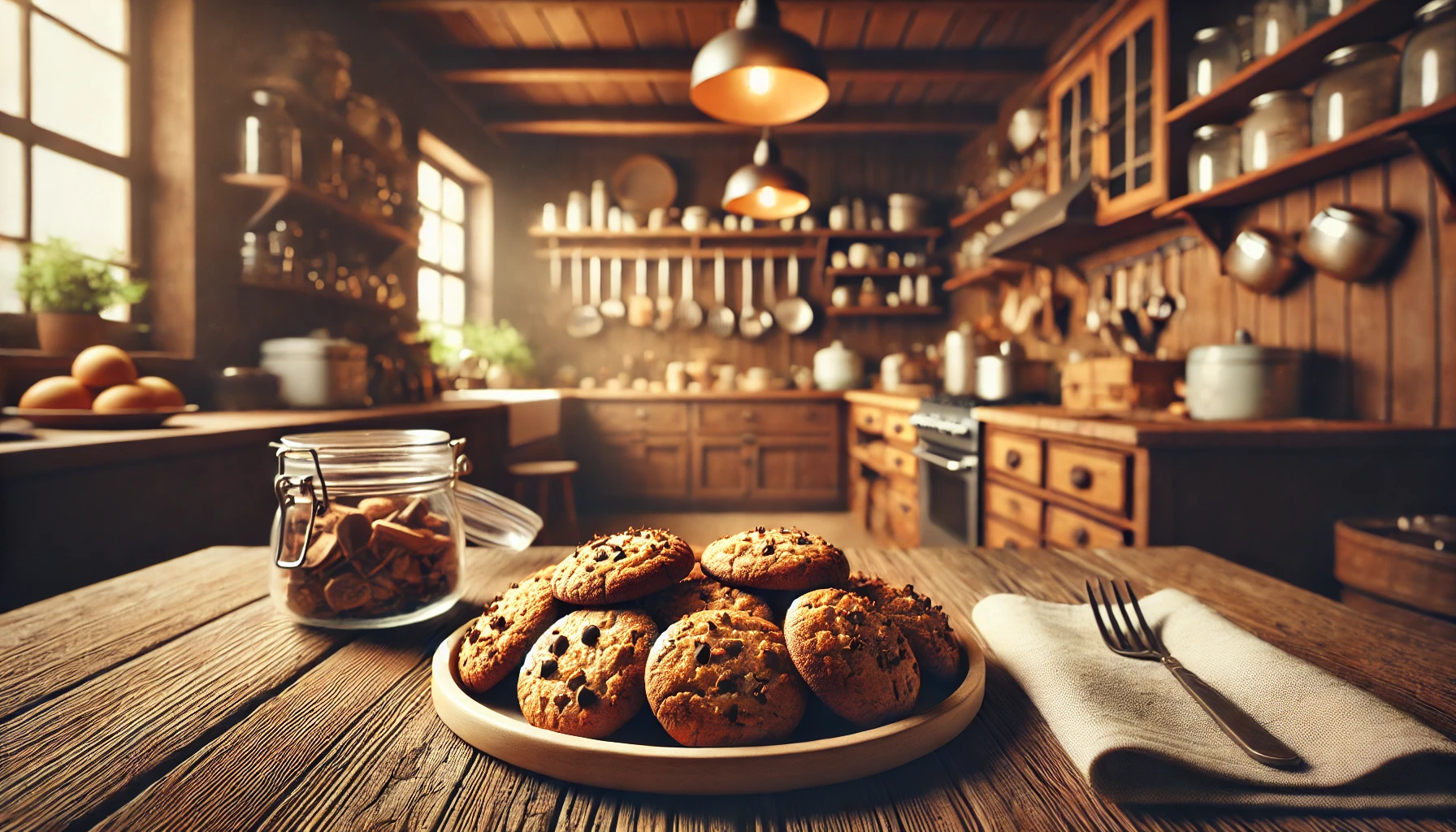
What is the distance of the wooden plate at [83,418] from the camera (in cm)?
146

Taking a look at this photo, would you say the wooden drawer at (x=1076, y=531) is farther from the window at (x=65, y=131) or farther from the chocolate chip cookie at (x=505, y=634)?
the window at (x=65, y=131)

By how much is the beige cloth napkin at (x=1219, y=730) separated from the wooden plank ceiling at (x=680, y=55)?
348 centimetres

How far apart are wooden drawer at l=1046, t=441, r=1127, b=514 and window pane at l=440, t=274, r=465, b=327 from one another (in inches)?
155

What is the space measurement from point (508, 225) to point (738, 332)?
202 centimetres

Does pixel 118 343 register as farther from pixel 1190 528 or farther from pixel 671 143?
pixel 671 143

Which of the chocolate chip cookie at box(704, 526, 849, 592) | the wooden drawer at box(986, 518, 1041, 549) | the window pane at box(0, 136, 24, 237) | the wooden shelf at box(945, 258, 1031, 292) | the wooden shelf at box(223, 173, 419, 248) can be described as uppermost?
the wooden shelf at box(945, 258, 1031, 292)

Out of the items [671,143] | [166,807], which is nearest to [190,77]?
[166,807]

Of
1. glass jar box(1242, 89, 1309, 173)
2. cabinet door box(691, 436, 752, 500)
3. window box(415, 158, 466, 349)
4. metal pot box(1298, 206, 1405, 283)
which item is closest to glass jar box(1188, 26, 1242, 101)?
glass jar box(1242, 89, 1309, 173)

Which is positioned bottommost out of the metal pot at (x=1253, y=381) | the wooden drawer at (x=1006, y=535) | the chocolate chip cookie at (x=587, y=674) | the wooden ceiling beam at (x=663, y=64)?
the wooden drawer at (x=1006, y=535)

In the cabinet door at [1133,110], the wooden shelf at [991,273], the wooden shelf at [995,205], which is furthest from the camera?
the wooden shelf at [991,273]

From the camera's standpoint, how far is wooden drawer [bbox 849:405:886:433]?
399 centimetres

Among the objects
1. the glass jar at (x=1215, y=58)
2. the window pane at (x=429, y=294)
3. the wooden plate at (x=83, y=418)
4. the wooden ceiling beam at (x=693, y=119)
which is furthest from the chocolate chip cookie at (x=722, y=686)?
the wooden ceiling beam at (x=693, y=119)

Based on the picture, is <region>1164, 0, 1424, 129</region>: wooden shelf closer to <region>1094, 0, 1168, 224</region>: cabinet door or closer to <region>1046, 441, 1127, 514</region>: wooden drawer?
<region>1094, 0, 1168, 224</region>: cabinet door

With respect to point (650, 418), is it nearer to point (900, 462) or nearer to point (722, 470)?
point (722, 470)
